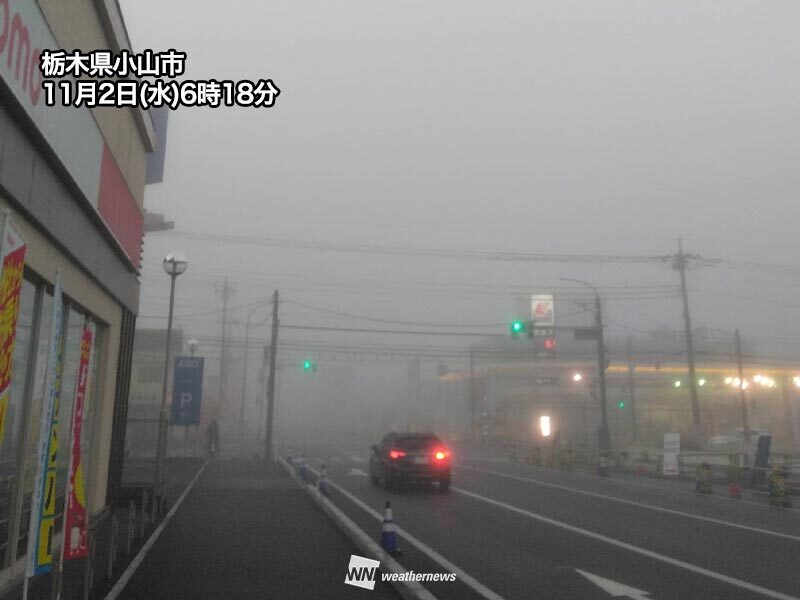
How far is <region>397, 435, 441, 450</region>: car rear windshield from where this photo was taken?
19.4m

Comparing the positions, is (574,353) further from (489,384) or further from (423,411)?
(423,411)

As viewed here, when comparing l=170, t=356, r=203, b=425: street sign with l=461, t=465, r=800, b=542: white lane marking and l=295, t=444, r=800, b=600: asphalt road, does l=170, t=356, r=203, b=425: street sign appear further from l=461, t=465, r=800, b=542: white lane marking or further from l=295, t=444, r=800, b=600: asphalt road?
l=461, t=465, r=800, b=542: white lane marking

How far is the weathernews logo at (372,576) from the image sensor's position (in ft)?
26.7

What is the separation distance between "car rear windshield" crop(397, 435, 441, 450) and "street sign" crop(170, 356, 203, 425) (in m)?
6.28

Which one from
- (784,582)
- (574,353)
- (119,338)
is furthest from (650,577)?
(574,353)

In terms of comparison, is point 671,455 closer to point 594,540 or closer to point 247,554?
point 594,540

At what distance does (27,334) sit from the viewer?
808 centimetres

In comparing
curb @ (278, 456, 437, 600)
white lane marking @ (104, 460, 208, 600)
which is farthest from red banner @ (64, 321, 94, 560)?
curb @ (278, 456, 437, 600)

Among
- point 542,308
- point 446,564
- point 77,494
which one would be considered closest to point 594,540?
point 446,564

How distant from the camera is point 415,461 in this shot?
19.0m

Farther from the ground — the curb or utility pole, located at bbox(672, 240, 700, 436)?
utility pole, located at bbox(672, 240, 700, 436)

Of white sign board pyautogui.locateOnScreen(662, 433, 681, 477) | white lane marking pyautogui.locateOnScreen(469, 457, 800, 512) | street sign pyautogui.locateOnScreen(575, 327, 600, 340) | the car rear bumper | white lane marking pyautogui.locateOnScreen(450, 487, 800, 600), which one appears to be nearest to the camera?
white lane marking pyautogui.locateOnScreen(450, 487, 800, 600)

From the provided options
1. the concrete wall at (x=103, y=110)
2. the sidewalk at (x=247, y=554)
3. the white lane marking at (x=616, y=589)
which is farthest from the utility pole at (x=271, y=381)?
the white lane marking at (x=616, y=589)

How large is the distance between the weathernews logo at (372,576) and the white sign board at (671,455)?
1792 cm
